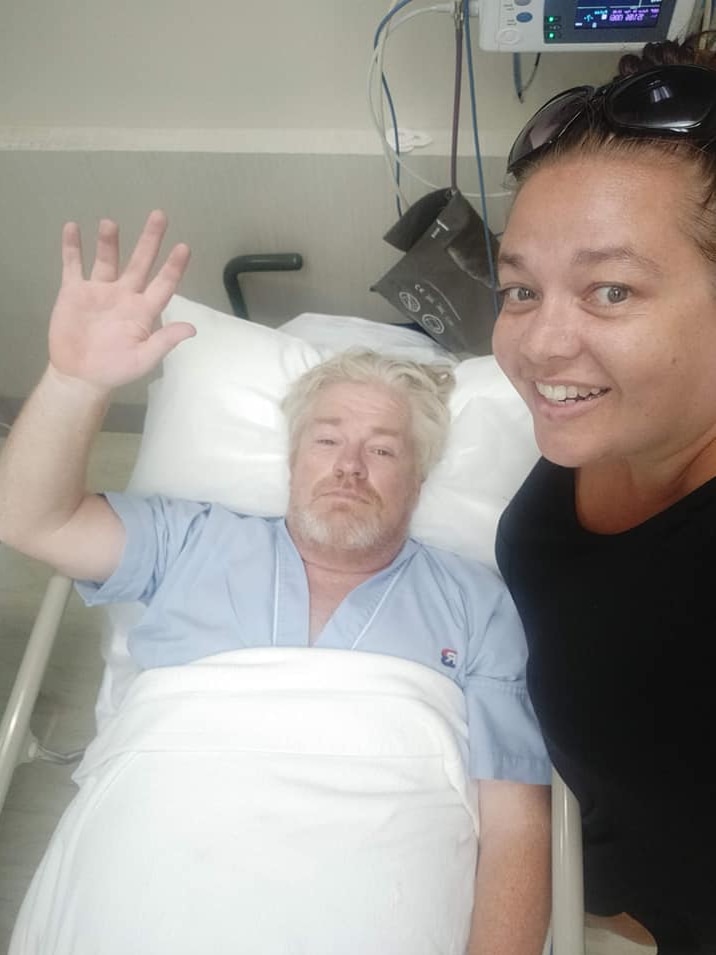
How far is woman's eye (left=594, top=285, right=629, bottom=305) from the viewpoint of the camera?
0.65m

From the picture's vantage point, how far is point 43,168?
1526 millimetres

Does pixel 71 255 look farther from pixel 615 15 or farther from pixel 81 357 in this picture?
pixel 615 15

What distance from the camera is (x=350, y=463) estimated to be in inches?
48.8

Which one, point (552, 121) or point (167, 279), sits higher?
point (552, 121)

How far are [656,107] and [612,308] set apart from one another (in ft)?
0.59

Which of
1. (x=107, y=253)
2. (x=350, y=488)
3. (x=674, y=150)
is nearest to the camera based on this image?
(x=674, y=150)

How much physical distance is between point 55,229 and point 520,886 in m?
1.64

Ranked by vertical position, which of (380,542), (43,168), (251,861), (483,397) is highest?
(43,168)

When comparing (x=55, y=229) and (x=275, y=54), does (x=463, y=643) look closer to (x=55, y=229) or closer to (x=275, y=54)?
(x=275, y=54)

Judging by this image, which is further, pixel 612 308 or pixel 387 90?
pixel 387 90

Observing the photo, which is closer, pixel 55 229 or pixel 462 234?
pixel 462 234

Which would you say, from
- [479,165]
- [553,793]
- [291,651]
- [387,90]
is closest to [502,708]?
[553,793]

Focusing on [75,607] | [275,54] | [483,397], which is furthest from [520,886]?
[275,54]

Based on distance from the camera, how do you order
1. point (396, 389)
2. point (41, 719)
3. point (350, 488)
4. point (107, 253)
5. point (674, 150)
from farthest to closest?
point (41, 719)
point (396, 389)
point (350, 488)
point (107, 253)
point (674, 150)
